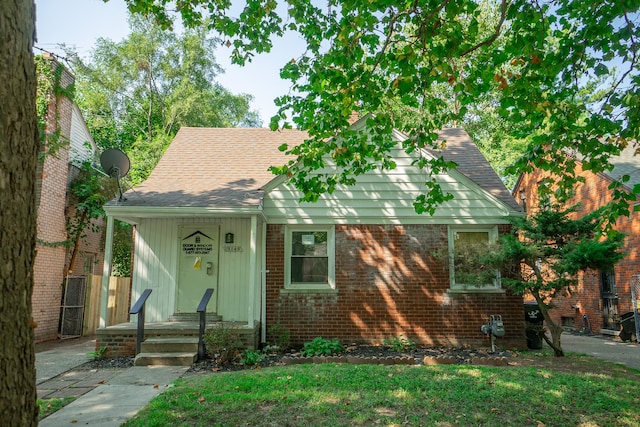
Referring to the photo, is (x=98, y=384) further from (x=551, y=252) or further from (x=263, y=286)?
(x=551, y=252)

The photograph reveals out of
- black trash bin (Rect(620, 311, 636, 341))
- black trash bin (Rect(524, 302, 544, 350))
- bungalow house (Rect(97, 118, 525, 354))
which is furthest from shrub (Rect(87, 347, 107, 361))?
black trash bin (Rect(620, 311, 636, 341))

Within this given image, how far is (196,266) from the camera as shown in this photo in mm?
9922

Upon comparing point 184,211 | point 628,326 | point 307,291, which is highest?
Result: point 184,211

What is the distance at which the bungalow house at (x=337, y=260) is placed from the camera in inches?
384

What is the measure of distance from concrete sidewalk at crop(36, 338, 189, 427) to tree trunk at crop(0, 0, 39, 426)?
3.07m

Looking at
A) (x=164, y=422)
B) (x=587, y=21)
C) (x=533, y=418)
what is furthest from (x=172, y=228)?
(x=587, y=21)

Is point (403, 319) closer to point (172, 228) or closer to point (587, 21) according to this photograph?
point (172, 228)

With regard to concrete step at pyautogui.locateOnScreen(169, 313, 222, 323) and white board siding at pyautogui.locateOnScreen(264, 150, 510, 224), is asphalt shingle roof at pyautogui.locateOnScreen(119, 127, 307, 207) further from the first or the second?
concrete step at pyautogui.locateOnScreen(169, 313, 222, 323)

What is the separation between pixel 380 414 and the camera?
4.70 m

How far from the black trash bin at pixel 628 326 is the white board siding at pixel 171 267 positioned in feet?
37.1

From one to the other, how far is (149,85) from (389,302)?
21.9 meters

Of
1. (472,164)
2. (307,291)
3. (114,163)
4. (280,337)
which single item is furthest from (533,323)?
(114,163)

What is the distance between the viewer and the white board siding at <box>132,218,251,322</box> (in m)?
9.87

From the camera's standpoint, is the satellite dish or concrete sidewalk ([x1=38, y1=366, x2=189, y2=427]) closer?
concrete sidewalk ([x1=38, y1=366, x2=189, y2=427])
